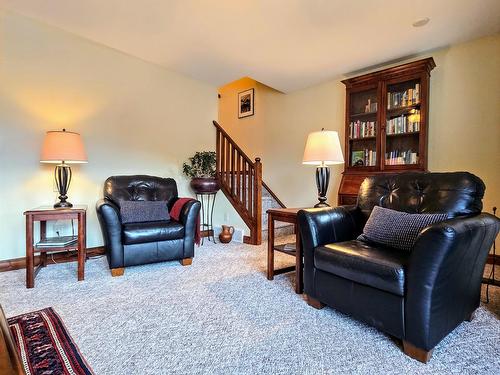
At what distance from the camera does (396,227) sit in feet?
5.79

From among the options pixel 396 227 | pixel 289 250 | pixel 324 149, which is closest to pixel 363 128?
pixel 324 149

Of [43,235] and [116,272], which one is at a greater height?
[43,235]

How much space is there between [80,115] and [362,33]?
125 inches

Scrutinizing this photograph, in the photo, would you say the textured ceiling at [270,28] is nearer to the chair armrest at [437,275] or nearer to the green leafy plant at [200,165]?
the green leafy plant at [200,165]

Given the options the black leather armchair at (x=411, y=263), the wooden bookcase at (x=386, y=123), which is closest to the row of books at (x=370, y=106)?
the wooden bookcase at (x=386, y=123)

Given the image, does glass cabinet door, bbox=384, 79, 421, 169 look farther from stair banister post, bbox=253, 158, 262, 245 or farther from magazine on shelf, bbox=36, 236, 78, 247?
magazine on shelf, bbox=36, 236, 78, 247

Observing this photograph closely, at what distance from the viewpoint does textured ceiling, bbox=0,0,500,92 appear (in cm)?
254

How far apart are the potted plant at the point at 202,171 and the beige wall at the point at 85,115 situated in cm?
14

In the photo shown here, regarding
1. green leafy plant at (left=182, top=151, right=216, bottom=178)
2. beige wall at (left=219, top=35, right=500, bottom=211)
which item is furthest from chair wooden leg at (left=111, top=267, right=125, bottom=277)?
beige wall at (left=219, top=35, right=500, bottom=211)

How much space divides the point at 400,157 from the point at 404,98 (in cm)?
69

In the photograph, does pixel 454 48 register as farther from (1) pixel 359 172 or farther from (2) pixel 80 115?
(2) pixel 80 115

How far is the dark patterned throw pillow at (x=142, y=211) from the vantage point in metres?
2.89

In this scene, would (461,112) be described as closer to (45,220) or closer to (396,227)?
(396,227)

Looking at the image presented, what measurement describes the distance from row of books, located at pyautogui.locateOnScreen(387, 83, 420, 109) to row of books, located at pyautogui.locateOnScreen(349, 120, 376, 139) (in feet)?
1.00
